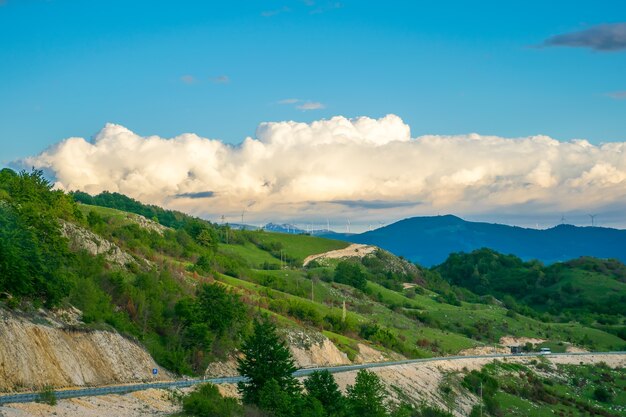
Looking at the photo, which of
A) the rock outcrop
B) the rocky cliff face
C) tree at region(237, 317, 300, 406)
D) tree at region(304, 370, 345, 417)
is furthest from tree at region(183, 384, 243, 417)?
the rock outcrop

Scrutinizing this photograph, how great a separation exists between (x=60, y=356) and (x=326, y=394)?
22.1 metres

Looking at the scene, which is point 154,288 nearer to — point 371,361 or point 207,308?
point 207,308

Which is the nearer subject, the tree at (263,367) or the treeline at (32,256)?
the tree at (263,367)

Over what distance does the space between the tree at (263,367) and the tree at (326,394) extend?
150 cm

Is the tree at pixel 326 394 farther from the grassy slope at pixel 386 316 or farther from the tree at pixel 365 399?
the grassy slope at pixel 386 316

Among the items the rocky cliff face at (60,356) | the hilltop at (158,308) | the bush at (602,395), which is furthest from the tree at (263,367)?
the bush at (602,395)

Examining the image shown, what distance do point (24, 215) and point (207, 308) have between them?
915 inches

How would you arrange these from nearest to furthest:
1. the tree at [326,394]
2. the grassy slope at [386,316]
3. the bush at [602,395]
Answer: the tree at [326,394] → the bush at [602,395] → the grassy slope at [386,316]

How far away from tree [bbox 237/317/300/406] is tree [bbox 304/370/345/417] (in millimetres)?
1503

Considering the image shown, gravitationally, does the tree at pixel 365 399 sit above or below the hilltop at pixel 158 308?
below

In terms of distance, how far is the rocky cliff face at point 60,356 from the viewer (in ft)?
209

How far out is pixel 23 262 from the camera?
7569 centimetres

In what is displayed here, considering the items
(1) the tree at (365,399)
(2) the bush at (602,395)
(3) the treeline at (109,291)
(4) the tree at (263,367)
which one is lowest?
(2) the bush at (602,395)

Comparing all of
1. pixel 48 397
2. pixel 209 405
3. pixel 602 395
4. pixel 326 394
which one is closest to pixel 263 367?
pixel 326 394
